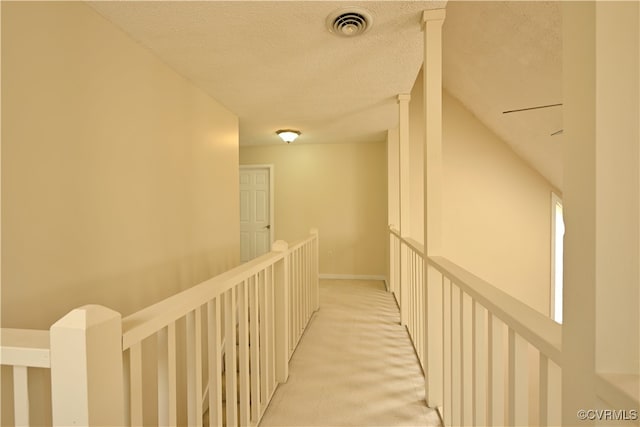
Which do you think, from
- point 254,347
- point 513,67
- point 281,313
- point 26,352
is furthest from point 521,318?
point 513,67

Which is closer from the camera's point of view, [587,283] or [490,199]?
[587,283]

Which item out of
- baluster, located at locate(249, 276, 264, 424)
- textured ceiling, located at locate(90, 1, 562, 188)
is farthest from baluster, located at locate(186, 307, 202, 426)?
textured ceiling, located at locate(90, 1, 562, 188)

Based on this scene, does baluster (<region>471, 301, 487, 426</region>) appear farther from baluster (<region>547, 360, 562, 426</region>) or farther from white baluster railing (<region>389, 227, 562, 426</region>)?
baluster (<region>547, 360, 562, 426</region>)

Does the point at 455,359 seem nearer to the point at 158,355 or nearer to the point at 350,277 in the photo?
the point at 158,355

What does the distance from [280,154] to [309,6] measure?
403 centimetres

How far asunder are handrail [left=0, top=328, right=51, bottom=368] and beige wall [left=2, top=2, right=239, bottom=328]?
813 mm

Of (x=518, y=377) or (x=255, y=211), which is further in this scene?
(x=255, y=211)

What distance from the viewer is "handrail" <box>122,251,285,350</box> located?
0.75m

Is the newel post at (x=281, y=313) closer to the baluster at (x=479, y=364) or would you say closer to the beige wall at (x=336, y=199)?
the baluster at (x=479, y=364)

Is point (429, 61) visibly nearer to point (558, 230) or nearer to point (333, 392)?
point (333, 392)

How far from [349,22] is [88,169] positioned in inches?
63.9

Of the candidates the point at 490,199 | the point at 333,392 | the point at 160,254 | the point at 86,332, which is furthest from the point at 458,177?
the point at 86,332

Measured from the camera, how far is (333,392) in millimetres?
2043

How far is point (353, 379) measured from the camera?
2.18 metres
